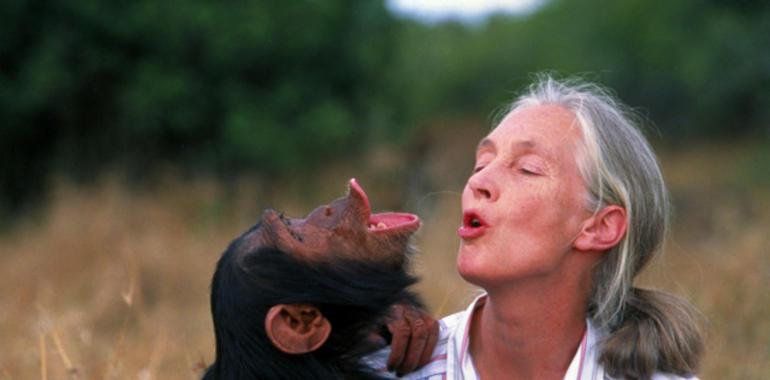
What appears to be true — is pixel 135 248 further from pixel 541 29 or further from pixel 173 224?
pixel 541 29

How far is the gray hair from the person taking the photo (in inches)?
119

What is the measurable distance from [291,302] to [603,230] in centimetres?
88

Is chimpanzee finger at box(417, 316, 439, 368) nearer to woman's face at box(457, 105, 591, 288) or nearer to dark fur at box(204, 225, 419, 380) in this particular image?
dark fur at box(204, 225, 419, 380)

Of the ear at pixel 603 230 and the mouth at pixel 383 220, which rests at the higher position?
the ear at pixel 603 230

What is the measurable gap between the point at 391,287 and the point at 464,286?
4837 millimetres

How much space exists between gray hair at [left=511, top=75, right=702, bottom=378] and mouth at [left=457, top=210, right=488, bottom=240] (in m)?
0.32

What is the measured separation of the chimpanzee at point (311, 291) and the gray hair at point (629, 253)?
1.80 ft

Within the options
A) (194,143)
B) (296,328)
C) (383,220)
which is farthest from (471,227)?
(194,143)

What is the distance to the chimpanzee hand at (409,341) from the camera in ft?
10.6

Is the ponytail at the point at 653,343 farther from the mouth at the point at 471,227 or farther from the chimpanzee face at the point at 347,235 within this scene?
the chimpanzee face at the point at 347,235

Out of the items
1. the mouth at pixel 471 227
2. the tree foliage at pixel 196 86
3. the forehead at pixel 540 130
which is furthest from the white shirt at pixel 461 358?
the tree foliage at pixel 196 86

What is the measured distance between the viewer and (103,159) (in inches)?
565

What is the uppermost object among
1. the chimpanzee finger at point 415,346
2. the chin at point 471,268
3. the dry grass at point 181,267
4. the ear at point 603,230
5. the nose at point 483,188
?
the nose at point 483,188

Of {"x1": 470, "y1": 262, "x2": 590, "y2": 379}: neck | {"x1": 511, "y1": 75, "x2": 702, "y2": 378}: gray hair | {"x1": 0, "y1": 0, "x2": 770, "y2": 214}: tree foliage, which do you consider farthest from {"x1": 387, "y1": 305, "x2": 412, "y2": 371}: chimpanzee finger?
{"x1": 0, "y1": 0, "x2": 770, "y2": 214}: tree foliage
